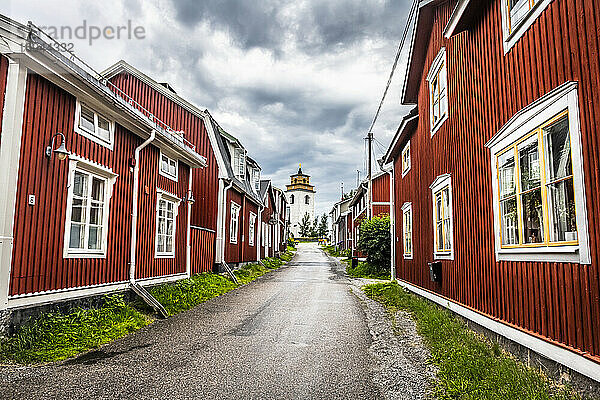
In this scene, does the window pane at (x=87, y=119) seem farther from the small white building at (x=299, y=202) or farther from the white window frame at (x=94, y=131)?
the small white building at (x=299, y=202)

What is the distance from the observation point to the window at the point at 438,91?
945cm

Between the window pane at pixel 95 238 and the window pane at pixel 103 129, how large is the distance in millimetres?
1832

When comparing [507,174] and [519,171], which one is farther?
[507,174]

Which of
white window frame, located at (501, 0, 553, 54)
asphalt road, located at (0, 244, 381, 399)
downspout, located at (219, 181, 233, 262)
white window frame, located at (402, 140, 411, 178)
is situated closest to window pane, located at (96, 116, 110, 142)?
asphalt road, located at (0, 244, 381, 399)

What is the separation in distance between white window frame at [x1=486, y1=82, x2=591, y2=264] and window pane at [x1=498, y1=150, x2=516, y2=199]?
0.46 feet

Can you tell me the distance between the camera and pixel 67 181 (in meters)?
7.83

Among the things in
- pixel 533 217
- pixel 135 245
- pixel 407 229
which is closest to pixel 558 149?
pixel 533 217

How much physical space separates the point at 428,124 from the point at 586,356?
300 inches

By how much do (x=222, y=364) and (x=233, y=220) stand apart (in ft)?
53.5

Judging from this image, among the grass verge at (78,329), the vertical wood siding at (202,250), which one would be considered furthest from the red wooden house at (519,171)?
the vertical wood siding at (202,250)

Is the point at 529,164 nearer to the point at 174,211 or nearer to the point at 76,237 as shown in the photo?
the point at 76,237

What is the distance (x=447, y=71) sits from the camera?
9.18 meters

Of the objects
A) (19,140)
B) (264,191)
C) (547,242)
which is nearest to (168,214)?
(19,140)

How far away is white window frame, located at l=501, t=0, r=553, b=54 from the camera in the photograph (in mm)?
5102
